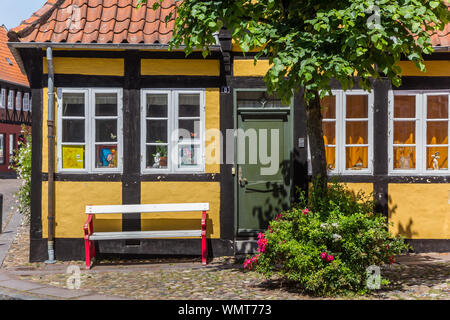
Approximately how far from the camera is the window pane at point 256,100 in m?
9.80

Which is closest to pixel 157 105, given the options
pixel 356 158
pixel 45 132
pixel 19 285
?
pixel 45 132

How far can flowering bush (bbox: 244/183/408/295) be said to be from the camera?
6656 mm

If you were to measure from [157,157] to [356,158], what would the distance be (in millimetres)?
3417

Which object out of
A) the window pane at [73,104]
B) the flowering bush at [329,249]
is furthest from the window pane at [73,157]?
the flowering bush at [329,249]

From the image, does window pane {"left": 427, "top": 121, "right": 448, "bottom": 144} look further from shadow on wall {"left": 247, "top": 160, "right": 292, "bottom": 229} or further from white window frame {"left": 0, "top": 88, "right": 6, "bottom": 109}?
white window frame {"left": 0, "top": 88, "right": 6, "bottom": 109}

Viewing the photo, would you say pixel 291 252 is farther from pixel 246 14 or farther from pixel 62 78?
pixel 62 78

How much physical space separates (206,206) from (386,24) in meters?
4.51

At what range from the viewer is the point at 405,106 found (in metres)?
9.88

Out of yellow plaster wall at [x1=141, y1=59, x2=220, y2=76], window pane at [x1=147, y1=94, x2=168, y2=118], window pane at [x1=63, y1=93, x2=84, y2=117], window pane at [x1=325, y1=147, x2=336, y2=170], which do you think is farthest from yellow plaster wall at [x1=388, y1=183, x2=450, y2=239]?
window pane at [x1=63, y1=93, x2=84, y2=117]

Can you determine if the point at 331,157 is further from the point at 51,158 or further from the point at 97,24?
the point at 51,158

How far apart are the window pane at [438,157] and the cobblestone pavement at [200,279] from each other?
59.2 inches

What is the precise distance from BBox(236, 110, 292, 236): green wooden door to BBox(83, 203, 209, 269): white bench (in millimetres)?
799

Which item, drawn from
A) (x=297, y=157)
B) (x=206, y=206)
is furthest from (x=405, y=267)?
(x=206, y=206)

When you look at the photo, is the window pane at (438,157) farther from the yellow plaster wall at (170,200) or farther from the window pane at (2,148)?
the window pane at (2,148)
